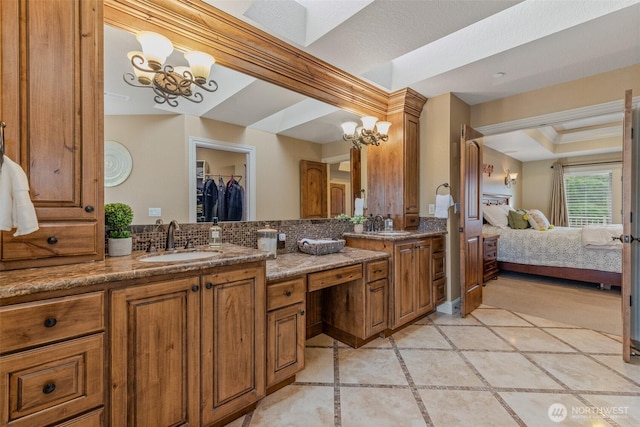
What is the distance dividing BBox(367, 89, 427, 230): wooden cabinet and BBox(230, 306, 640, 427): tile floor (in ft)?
4.43

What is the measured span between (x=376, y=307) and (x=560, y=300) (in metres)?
2.88

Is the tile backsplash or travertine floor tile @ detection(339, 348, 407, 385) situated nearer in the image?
the tile backsplash

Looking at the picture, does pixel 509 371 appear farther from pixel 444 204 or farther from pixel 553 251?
pixel 553 251

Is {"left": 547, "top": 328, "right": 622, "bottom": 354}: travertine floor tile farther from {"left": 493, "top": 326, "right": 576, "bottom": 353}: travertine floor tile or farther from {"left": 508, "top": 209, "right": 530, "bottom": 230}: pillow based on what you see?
{"left": 508, "top": 209, "right": 530, "bottom": 230}: pillow

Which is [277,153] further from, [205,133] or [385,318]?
[385,318]

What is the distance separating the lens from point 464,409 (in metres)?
1.69

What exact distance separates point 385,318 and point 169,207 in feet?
6.61

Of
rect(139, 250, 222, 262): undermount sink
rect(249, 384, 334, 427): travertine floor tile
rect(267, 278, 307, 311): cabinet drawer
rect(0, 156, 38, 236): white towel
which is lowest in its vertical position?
rect(249, 384, 334, 427): travertine floor tile

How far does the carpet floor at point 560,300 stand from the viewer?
9.88 feet

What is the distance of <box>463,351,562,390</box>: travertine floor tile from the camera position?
75.8 inches

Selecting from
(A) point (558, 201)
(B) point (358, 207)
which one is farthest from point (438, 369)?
(A) point (558, 201)

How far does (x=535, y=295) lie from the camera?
12.7ft

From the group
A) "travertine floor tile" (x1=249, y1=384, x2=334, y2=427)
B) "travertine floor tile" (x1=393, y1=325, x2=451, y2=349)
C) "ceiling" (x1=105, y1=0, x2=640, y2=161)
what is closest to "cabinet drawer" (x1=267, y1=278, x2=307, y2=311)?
"travertine floor tile" (x1=249, y1=384, x2=334, y2=427)


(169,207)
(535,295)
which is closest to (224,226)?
(169,207)
